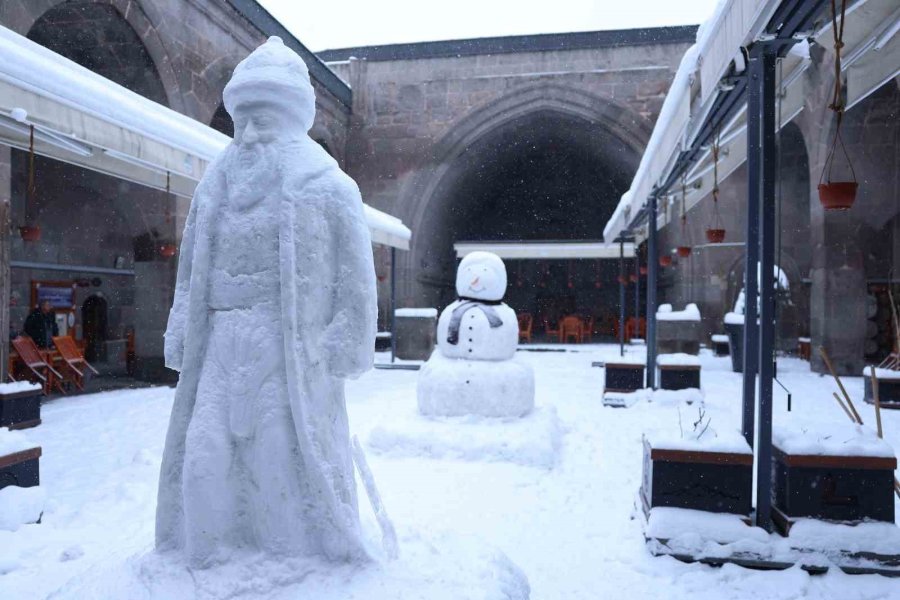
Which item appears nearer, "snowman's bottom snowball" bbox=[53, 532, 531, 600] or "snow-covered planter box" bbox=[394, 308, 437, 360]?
"snowman's bottom snowball" bbox=[53, 532, 531, 600]

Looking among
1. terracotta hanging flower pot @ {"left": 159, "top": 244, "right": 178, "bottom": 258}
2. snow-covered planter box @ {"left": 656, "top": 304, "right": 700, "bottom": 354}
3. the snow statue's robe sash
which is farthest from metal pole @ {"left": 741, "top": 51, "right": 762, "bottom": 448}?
snow-covered planter box @ {"left": 656, "top": 304, "right": 700, "bottom": 354}

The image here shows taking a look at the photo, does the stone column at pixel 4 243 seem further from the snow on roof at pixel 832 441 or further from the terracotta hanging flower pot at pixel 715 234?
the terracotta hanging flower pot at pixel 715 234

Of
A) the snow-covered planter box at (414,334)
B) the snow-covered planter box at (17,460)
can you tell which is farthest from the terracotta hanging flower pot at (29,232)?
the snow-covered planter box at (414,334)

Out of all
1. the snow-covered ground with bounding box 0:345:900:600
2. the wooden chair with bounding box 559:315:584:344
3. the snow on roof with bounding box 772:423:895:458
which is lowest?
the snow-covered ground with bounding box 0:345:900:600

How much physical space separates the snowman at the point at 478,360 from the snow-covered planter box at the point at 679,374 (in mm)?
2903

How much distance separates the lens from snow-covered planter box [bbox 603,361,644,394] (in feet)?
27.2

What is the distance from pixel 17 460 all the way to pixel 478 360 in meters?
3.70

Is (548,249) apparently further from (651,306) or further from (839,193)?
(839,193)

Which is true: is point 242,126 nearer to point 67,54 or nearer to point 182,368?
point 182,368

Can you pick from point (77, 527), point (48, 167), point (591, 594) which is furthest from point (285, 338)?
point (48, 167)

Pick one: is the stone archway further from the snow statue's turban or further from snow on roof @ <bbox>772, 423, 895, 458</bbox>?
the snow statue's turban

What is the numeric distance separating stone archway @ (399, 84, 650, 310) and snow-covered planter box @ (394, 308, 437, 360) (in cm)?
301

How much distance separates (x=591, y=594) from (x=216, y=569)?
1.74m

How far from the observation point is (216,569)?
2.28 metres
